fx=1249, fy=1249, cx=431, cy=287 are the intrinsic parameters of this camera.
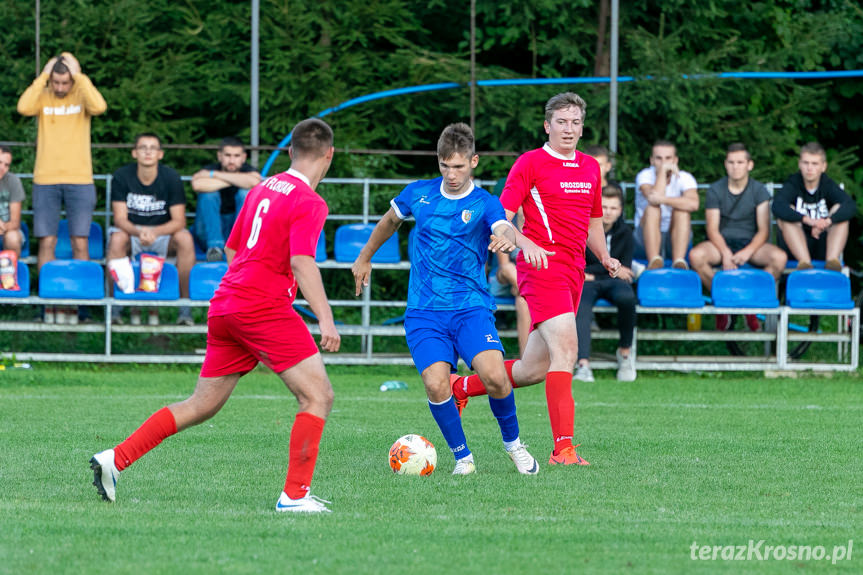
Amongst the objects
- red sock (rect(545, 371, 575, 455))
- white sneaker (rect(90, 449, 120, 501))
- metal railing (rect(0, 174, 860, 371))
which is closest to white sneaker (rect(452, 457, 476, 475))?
red sock (rect(545, 371, 575, 455))

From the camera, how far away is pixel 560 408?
290 inches

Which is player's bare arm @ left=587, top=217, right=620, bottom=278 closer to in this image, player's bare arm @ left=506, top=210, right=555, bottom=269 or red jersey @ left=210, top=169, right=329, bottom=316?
player's bare arm @ left=506, top=210, right=555, bottom=269

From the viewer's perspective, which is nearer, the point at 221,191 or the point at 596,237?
the point at 596,237

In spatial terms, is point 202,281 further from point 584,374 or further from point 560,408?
point 560,408

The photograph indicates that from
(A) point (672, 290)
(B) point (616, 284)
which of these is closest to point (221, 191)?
(B) point (616, 284)

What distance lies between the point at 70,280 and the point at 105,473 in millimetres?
7655

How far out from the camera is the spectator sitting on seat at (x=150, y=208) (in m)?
13.1

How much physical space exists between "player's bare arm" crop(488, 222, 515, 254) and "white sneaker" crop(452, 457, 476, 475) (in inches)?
48.7

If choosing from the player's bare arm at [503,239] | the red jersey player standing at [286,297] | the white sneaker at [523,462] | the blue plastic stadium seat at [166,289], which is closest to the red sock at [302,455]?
the red jersey player standing at [286,297]

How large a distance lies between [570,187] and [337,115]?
8656 millimetres

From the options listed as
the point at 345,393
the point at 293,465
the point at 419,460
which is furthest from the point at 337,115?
the point at 293,465

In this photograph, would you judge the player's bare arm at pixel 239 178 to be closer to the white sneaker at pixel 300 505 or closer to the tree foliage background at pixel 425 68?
the tree foliage background at pixel 425 68

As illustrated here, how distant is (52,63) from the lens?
13188mm

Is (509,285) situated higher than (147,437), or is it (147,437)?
(509,285)
